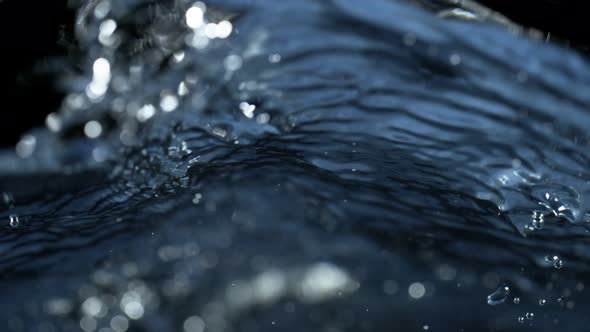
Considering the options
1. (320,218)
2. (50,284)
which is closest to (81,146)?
(50,284)

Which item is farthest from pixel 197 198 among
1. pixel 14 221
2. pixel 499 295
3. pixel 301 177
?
pixel 499 295

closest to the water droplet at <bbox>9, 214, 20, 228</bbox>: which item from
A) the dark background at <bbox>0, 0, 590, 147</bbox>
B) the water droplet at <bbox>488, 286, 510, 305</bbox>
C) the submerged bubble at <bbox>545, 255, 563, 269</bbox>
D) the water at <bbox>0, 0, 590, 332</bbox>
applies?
the water at <bbox>0, 0, 590, 332</bbox>

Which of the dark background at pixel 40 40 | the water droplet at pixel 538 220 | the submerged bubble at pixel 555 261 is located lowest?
the submerged bubble at pixel 555 261

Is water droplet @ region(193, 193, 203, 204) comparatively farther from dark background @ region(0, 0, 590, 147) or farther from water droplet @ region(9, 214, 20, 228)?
dark background @ region(0, 0, 590, 147)

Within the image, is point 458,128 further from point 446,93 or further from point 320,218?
point 320,218

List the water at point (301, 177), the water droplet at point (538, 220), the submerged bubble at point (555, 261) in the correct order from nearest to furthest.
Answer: the water at point (301, 177)
the submerged bubble at point (555, 261)
the water droplet at point (538, 220)

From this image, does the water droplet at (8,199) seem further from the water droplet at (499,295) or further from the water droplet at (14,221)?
the water droplet at (499,295)

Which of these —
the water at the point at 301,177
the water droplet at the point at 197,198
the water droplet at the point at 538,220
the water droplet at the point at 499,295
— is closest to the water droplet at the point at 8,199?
the water at the point at 301,177
